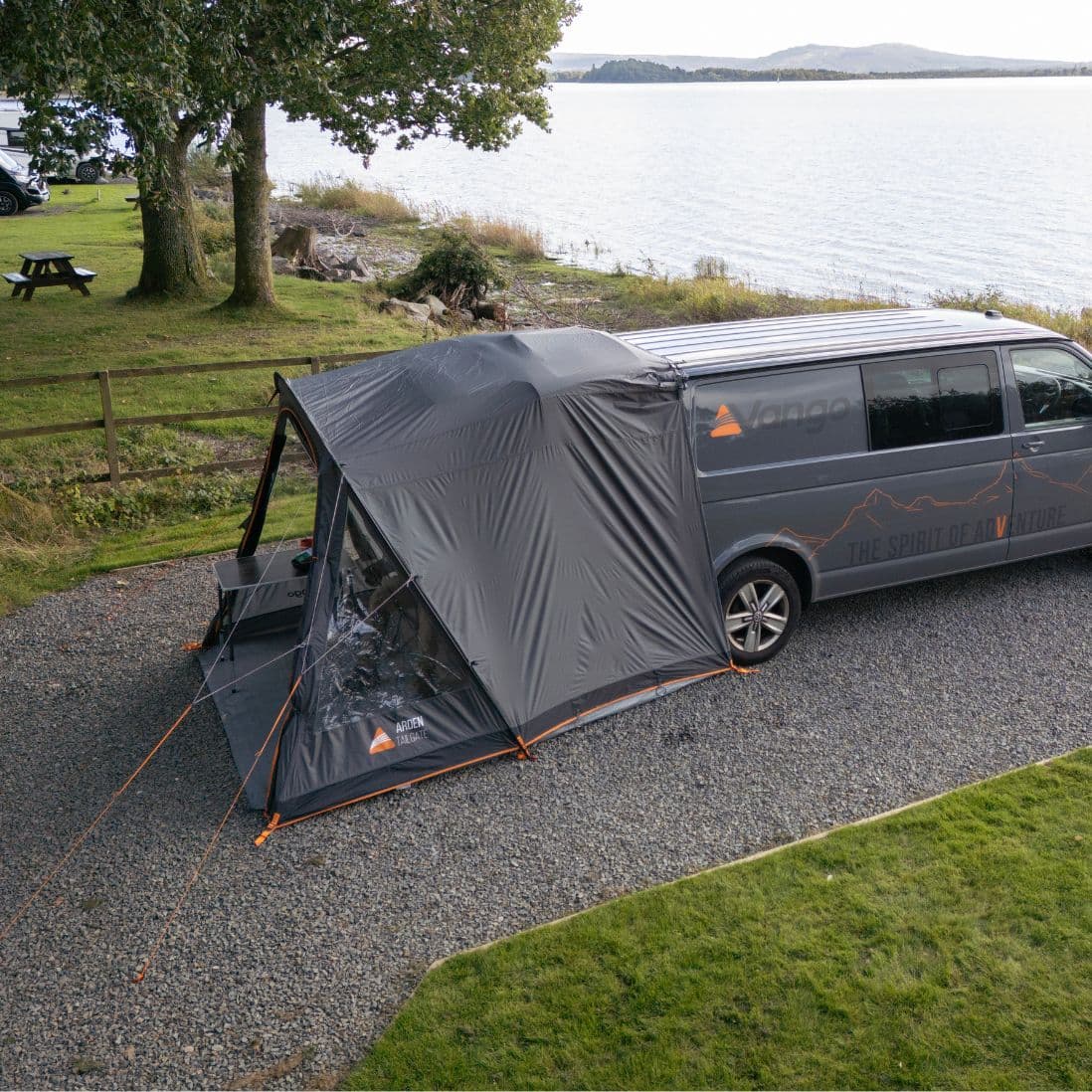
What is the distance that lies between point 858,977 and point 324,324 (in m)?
16.4

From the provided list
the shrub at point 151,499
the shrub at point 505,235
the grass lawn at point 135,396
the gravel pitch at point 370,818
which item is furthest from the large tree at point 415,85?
the shrub at point 505,235

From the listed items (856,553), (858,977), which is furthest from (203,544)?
(858,977)

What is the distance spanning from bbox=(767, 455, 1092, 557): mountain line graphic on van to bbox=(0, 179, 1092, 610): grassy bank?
3.73m

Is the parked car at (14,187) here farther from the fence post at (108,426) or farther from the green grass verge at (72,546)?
the green grass verge at (72,546)

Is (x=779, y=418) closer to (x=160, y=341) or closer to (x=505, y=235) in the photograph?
(x=160, y=341)

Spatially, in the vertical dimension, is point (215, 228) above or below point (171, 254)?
above

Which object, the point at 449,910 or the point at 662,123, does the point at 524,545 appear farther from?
the point at 662,123

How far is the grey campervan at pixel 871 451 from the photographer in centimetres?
752

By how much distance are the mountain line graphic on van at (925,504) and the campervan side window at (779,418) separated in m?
0.44

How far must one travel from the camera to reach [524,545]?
6.73m

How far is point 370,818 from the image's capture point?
6.14 meters

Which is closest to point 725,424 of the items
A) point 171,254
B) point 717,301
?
point 171,254

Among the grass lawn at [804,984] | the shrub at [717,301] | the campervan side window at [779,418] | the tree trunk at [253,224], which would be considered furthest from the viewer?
the shrub at [717,301]

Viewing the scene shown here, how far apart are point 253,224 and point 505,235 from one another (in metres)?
18.8
